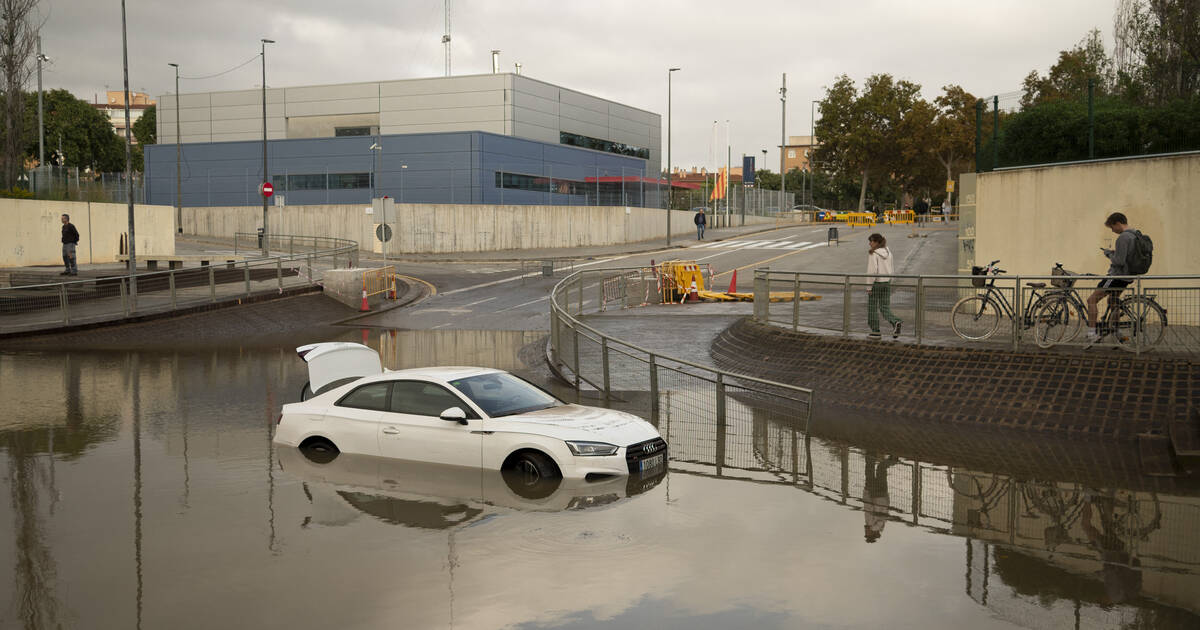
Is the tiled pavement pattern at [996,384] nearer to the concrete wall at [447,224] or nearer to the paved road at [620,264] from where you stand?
the paved road at [620,264]

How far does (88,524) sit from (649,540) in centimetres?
480

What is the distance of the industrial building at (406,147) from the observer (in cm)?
6819

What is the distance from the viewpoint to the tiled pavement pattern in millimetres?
12328

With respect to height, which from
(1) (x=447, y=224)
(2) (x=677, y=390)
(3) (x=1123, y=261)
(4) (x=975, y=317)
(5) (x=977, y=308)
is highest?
(1) (x=447, y=224)

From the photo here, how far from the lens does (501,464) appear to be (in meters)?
10.3

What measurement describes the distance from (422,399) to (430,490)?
137cm

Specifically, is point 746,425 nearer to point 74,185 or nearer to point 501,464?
point 501,464

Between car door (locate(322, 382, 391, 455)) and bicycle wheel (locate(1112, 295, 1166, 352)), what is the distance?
9.55 m

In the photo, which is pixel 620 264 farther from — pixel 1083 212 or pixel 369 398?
pixel 369 398

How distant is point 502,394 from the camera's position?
11.2m

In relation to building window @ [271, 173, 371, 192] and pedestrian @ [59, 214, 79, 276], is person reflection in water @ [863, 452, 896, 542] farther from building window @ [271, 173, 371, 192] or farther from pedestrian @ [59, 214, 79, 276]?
building window @ [271, 173, 371, 192]

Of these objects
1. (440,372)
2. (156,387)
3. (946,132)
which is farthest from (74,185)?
(946,132)

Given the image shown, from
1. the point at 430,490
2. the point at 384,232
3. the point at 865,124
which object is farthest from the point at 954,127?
the point at 430,490

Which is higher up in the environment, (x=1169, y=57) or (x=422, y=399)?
(x=1169, y=57)
